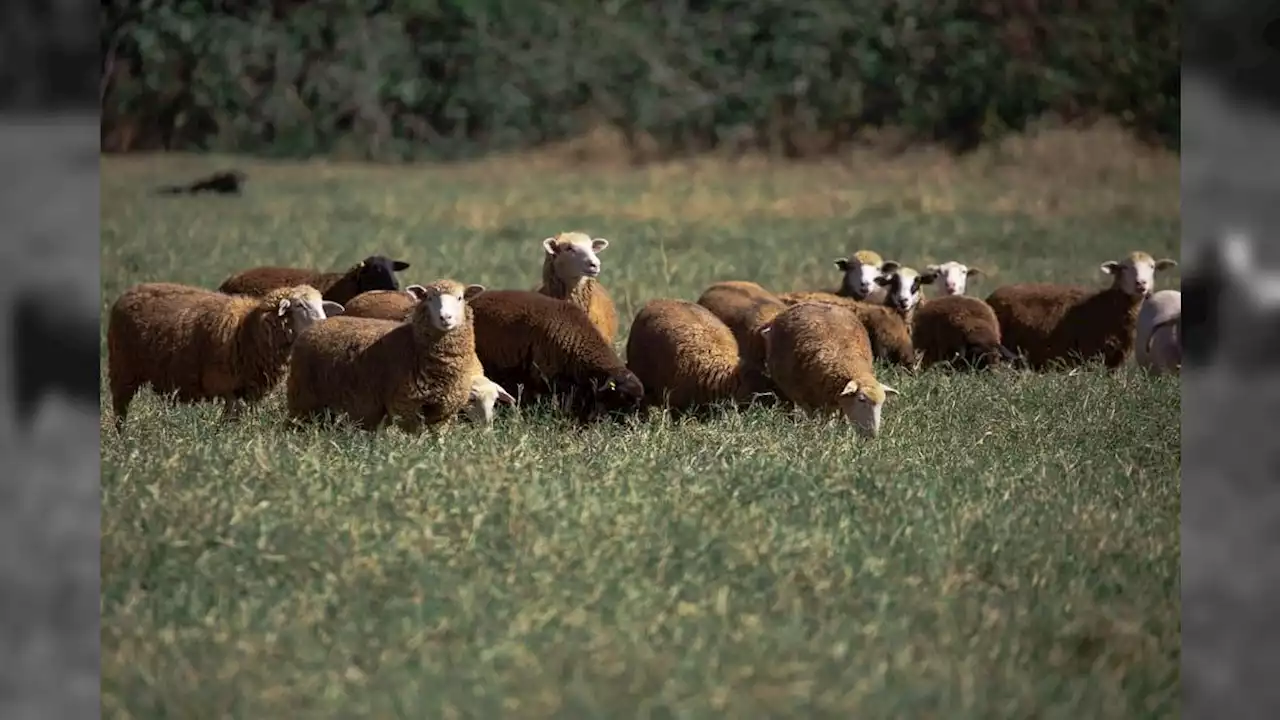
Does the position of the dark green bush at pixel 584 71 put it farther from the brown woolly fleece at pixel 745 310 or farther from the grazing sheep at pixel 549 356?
the grazing sheep at pixel 549 356

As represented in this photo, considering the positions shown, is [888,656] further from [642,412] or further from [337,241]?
[337,241]

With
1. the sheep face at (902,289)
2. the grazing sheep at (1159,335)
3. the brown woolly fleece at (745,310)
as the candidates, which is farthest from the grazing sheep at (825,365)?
the grazing sheep at (1159,335)

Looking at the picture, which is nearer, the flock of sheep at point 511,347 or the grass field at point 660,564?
the grass field at point 660,564

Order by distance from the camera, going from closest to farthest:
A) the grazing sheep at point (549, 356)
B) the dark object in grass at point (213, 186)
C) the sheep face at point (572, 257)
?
the grazing sheep at point (549, 356) → the sheep face at point (572, 257) → the dark object in grass at point (213, 186)

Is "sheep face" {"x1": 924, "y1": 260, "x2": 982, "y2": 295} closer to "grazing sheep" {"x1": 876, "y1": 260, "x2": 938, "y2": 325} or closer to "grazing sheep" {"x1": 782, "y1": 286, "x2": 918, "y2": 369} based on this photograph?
"grazing sheep" {"x1": 876, "y1": 260, "x2": 938, "y2": 325}

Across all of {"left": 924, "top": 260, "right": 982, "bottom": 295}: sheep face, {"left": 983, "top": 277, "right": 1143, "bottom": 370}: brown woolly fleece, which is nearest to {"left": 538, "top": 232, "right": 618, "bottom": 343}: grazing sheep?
{"left": 983, "top": 277, "right": 1143, "bottom": 370}: brown woolly fleece

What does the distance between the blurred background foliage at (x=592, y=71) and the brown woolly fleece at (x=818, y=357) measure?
11589 millimetres

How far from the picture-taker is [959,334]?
29.1 ft

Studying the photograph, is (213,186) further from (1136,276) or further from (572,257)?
(1136,276)

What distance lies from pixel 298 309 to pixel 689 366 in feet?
5.55

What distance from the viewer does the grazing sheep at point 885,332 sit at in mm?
8523

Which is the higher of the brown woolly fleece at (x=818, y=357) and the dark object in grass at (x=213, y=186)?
the brown woolly fleece at (x=818, y=357)

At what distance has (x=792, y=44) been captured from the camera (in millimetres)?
19500
